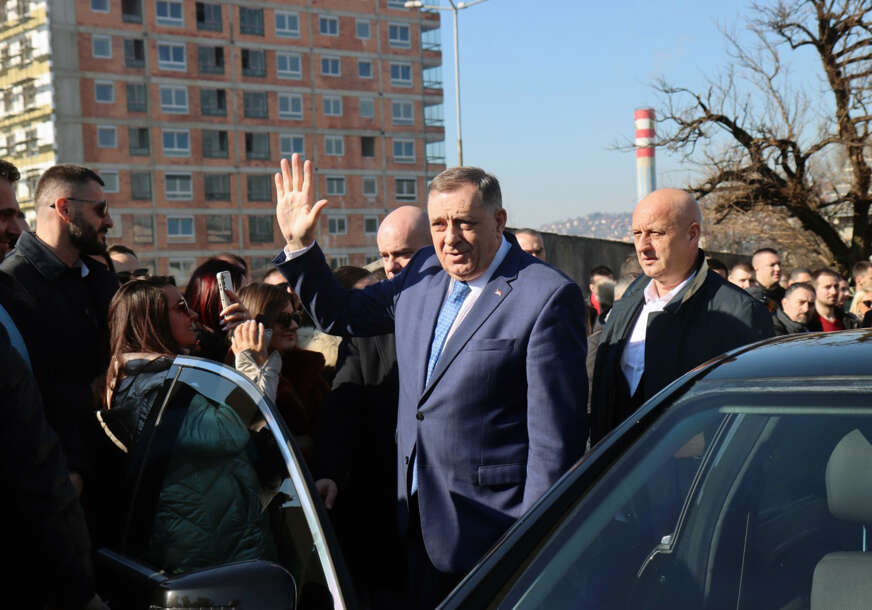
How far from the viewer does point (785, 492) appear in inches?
89.0

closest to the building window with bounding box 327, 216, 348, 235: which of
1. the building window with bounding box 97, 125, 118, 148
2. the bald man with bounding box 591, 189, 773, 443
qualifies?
the building window with bounding box 97, 125, 118, 148

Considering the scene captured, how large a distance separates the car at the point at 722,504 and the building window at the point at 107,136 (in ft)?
220

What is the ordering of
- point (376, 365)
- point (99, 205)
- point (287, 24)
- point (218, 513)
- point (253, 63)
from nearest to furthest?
point (218, 513), point (376, 365), point (99, 205), point (253, 63), point (287, 24)

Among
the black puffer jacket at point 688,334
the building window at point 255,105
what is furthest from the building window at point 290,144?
the black puffer jacket at point 688,334

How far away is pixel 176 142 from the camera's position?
6788 centimetres

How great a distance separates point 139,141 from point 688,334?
6725 centimetres

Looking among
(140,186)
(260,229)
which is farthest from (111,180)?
(260,229)

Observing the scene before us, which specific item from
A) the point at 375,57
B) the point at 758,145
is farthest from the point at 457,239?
the point at 375,57

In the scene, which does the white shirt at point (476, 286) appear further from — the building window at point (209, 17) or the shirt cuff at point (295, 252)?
the building window at point (209, 17)

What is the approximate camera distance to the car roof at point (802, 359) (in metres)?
2.04

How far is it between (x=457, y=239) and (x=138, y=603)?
5.27 ft

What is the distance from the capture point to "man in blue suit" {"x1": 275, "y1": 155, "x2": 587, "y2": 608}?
10.5ft

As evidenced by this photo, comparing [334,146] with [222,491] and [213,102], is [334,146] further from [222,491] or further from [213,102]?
[222,491]

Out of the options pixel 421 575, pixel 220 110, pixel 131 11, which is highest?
pixel 131 11
